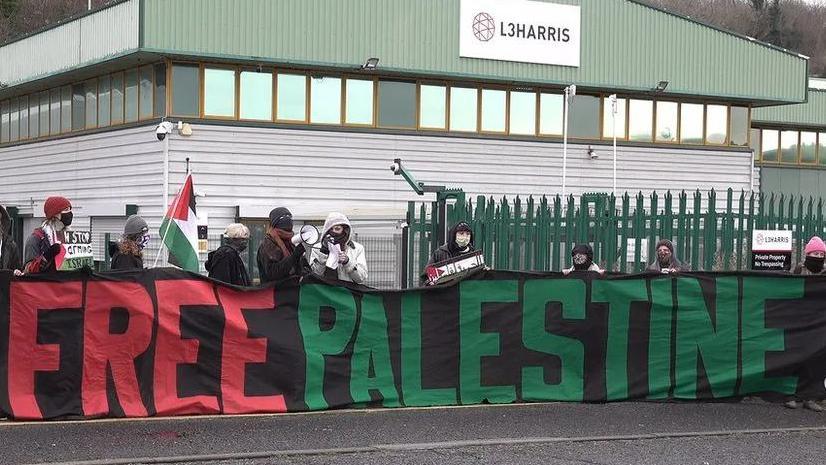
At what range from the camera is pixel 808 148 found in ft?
112

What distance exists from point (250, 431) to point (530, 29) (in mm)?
16754

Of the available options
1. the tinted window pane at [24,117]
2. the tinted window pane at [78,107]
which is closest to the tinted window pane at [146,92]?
the tinted window pane at [78,107]

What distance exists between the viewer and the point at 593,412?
367 inches

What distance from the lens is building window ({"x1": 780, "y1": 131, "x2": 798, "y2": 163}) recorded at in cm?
3350

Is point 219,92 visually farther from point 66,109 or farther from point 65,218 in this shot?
Result: point 65,218

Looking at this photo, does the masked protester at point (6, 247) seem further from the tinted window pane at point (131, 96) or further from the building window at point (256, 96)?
the tinted window pane at point (131, 96)

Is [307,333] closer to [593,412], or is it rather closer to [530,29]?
[593,412]

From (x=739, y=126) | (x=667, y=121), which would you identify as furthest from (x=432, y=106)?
(x=739, y=126)

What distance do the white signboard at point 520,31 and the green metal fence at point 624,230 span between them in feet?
32.0

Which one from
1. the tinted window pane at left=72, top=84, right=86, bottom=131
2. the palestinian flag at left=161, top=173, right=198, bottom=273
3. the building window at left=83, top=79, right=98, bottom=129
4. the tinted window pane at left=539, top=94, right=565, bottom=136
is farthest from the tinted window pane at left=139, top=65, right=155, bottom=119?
the palestinian flag at left=161, top=173, right=198, bottom=273

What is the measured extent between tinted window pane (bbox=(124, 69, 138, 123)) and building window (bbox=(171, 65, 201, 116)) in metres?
1.43

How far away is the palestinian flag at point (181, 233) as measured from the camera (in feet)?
37.3

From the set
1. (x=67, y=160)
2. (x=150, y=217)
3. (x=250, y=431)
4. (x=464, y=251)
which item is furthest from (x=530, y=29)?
(x=250, y=431)

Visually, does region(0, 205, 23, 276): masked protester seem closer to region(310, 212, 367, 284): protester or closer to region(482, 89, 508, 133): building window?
region(310, 212, 367, 284): protester
